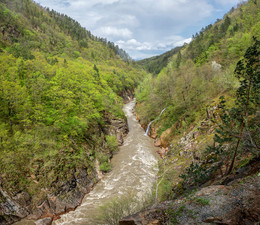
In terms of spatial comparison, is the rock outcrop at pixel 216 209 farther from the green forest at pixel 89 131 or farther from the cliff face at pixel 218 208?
the green forest at pixel 89 131

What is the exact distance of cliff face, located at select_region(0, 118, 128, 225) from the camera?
1287 centimetres

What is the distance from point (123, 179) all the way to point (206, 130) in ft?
45.8

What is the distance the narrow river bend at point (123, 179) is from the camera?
48.9 ft

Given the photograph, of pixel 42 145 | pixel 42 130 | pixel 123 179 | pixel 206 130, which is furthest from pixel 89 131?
pixel 206 130

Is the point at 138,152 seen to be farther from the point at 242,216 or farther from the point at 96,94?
the point at 242,216

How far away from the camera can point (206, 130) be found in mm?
20406

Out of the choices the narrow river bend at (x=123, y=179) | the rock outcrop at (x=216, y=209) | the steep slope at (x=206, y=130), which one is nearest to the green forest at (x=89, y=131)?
the steep slope at (x=206, y=130)

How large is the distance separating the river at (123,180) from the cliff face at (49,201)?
2.73 ft

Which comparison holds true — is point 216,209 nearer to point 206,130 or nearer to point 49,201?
point 206,130

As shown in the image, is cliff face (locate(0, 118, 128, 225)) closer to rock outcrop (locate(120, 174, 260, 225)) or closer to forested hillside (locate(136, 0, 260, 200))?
forested hillside (locate(136, 0, 260, 200))

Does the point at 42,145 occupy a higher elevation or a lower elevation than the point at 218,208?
higher

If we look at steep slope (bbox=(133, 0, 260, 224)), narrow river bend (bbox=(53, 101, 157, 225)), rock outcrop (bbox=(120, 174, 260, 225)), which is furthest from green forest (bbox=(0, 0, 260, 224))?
rock outcrop (bbox=(120, 174, 260, 225))

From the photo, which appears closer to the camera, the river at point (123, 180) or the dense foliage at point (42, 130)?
the dense foliage at point (42, 130)

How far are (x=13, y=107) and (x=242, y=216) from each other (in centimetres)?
2203
